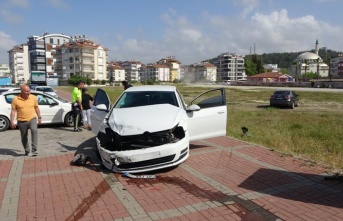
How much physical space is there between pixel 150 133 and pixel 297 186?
2681mm

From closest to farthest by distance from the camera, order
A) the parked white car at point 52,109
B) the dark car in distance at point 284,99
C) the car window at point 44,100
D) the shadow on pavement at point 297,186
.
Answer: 1. the shadow on pavement at point 297,186
2. the parked white car at point 52,109
3. the car window at point 44,100
4. the dark car in distance at point 284,99

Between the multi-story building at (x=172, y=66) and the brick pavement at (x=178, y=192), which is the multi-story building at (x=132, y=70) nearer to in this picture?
the multi-story building at (x=172, y=66)

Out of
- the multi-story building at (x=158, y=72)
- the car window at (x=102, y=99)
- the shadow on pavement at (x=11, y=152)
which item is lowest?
the shadow on pavement at (x=11, y=152)

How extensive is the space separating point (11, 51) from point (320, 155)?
468ft

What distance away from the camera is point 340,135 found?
32.1 ft

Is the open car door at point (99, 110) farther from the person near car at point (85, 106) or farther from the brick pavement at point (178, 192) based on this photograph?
the person near car at point (85, 106)

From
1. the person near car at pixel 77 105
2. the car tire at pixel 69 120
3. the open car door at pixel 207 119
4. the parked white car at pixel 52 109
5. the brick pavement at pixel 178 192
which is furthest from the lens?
the car tire at pixel 69 120

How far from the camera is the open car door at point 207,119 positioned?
6.64 m

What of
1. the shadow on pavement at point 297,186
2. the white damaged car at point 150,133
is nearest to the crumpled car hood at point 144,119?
the white damaged car at point 150,133

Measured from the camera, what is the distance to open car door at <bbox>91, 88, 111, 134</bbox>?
6.89 meters

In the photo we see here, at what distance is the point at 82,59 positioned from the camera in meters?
102

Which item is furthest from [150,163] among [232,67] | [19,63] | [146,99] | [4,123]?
[232,67]

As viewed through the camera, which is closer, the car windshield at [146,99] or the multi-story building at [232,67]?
the car windshield at [146,99]

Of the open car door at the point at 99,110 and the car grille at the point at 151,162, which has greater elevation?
the open car door at the point at 99,110
